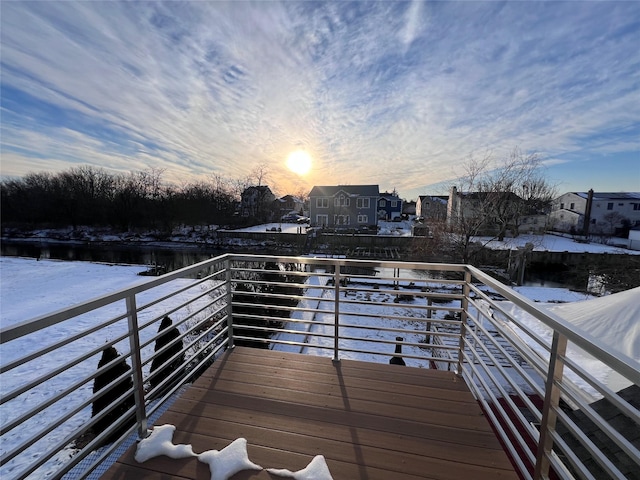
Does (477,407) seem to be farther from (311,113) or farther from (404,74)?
(311,113)

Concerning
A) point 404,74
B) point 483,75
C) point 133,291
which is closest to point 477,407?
point 133,291

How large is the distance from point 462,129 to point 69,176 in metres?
36.3

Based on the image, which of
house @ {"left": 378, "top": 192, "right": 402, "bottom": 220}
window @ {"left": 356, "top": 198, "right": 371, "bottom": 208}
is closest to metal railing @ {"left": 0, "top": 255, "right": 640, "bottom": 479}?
window @ {"left": 356, "top": 198, "right": 371, "bottom": 208}

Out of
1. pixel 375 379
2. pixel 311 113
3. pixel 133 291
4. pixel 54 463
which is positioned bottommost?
pixel 54 463

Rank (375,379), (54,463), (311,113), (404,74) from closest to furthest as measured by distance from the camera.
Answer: (375,379), (54,463), (404,74), (311,113)

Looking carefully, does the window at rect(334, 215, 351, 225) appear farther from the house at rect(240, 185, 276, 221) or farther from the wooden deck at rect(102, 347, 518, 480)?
the wooden deck at rect(102, 347, 518, 480)

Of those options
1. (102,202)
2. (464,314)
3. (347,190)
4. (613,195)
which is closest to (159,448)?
(464,314)

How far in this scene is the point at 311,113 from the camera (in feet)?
21.1

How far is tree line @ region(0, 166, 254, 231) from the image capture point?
87.9ft

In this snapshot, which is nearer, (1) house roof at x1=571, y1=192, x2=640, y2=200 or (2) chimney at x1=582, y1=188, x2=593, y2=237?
(2) chimney at x1=582, y1=188, x2=593, y2=237

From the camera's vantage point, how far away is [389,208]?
34250 mm

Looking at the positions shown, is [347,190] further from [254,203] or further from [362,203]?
[254,203]

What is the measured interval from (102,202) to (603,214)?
47090mm

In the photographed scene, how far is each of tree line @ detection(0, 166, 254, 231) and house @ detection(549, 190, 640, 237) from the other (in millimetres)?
32353
